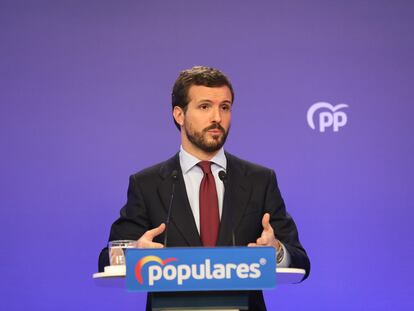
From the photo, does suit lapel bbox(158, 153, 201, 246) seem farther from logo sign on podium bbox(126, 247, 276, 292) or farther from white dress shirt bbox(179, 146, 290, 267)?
logo sign on podium bbox(126, 247, 276, 292)

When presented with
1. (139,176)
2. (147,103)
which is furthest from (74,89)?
(139,176)

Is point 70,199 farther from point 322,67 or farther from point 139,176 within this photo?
point 322,67

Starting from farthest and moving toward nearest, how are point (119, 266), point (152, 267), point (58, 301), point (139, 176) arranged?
point (58, 301), point (139, 176), point (119, 266), point (152, 267)

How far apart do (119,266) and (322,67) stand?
2514 millimetres

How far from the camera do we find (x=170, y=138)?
14.8ft

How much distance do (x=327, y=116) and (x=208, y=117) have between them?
Result: 1593 mm

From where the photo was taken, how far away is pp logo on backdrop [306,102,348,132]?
4508 millimetres

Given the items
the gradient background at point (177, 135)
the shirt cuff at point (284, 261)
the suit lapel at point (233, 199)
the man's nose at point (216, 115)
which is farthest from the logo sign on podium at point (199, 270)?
the gradient background at point (177, 135)

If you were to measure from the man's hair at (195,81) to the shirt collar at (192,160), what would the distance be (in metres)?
0.20

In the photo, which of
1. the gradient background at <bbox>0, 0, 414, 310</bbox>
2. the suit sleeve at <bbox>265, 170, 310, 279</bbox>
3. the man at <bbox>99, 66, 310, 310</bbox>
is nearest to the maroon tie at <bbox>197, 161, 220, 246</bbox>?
the man at <bbox>99, 66, 310, 310</bbox>

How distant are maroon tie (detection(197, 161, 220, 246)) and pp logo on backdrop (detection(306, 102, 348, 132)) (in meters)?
1.58

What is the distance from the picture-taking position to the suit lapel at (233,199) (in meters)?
2.97

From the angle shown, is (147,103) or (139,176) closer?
(139,176)

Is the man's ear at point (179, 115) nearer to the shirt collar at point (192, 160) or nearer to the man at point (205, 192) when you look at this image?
the man at point (205, 192)
